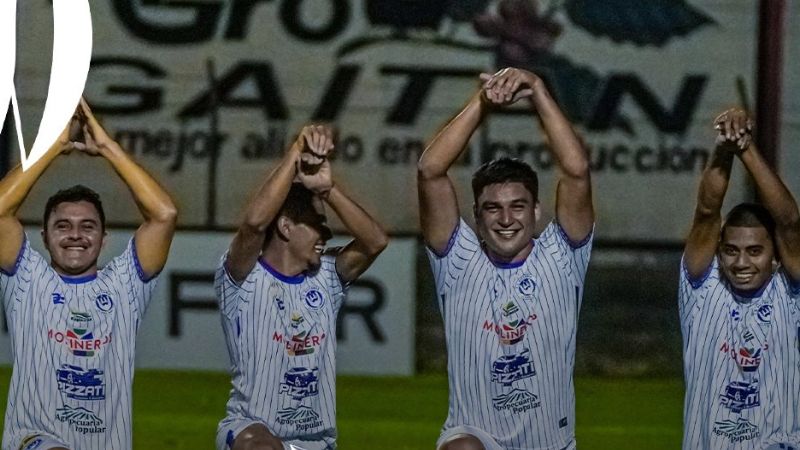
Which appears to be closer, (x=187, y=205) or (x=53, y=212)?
(x=53, y=212)

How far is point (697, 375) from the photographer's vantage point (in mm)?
6551

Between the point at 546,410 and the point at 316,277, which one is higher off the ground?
the point at 316,277

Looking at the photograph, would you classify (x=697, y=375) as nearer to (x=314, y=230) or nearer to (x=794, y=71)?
(x=314, y=230)

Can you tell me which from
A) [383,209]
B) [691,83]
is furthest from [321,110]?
[691,83]

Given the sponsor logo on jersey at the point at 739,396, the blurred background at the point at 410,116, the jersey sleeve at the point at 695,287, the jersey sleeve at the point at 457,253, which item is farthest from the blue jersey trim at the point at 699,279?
the blurred background at the point at 410,116

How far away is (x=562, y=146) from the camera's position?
20.8 feet

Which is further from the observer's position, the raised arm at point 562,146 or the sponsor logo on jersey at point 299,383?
the sponsor logo on jersey at point 299,383

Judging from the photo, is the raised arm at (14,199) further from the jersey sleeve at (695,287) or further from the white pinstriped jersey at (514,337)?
the jersey sleeve at (695,287)

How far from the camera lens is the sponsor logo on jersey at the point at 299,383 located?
6.63 metres

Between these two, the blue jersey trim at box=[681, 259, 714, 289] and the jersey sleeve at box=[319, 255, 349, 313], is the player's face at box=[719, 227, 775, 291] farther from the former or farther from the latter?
the jersey sleeve at box=[319, 255, 349, 313]

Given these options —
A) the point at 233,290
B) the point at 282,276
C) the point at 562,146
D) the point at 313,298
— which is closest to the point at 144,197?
the point at 233,290

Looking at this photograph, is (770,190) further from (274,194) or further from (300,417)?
(300,417)

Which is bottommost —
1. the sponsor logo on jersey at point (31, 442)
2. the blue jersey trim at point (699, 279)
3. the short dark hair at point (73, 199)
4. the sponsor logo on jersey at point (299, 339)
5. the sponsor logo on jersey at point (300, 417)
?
the sponsor logo on jersey at point (31, 442)

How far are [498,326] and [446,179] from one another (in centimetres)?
55
